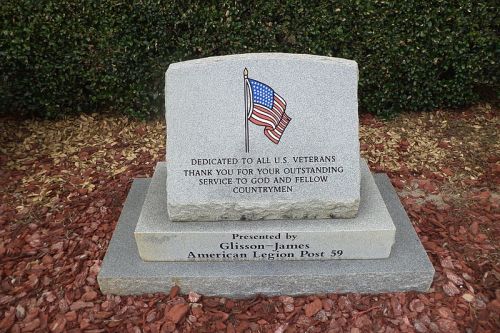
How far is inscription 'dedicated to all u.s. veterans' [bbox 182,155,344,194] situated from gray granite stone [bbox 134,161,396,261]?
0.97 feet

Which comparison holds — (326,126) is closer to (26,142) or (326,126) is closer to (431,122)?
(431,122)

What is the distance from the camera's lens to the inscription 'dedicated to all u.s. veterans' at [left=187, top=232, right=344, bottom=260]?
3.25m

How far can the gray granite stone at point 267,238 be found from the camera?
3221mm

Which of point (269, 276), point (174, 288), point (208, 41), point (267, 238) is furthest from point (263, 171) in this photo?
point (208, 41)

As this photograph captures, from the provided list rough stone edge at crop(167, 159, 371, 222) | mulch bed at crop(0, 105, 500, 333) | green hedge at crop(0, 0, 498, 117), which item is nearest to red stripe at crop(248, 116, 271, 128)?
rough stone edge at crop(167, 159, 371, 222)

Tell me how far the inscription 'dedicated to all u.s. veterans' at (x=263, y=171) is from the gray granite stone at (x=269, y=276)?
1.95 feet

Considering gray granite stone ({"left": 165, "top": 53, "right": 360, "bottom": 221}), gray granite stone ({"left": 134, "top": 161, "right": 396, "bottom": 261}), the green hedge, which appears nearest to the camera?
gray granite stone ({"left": 165, "top": 53, "right": 360, "bottom": 221})

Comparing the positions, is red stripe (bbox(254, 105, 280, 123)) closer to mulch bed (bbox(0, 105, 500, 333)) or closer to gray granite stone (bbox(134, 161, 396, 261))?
gray granite stone (bbox(134, 161, 396, 261))

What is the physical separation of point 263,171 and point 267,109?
0.44 m

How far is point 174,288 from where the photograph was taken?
10.8 feet

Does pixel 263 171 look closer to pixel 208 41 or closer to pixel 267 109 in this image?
pixel 267 109

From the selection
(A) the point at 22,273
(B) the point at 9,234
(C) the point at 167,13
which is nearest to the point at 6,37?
(C) the point at 167,13

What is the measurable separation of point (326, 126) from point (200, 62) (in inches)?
38.7

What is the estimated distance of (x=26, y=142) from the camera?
5.39 meters
